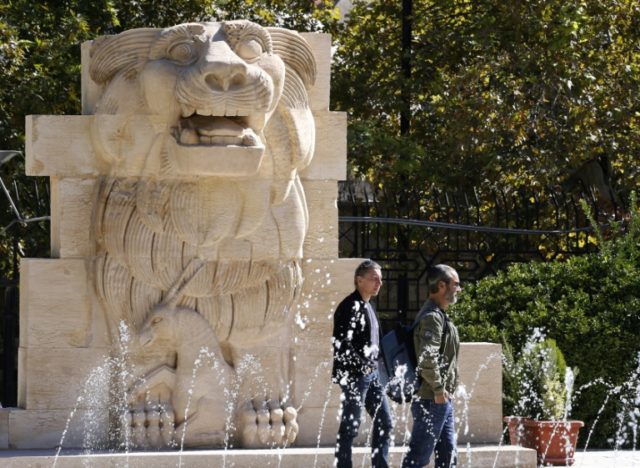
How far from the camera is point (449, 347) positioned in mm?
8547

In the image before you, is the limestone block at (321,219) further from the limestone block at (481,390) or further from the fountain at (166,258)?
the limestone block at (481,390)

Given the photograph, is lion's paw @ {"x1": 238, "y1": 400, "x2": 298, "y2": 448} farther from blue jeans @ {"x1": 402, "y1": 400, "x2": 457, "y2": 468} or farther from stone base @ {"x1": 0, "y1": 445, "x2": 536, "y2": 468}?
blue jeans @ {"x1": 402, "y1": 400, "x2": 457, "y2": 468}

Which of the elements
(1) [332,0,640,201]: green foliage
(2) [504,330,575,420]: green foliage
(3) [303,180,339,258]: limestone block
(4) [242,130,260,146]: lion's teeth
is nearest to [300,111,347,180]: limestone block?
(3) [303,180,339,258]: limestone block

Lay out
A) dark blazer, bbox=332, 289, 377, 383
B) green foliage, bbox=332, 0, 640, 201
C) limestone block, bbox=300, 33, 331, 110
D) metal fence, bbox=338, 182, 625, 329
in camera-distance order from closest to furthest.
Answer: dark blazer, bbox=332, 289, 377, 383 < limestone block, bbox=300, 33, 331, 110 < metal fence, bbox=338, 182, 625, 329 < green foliage, bbox=332, 0, 640, 201

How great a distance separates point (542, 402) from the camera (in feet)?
35.2

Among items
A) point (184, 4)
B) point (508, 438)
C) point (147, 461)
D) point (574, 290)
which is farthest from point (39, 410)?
point (184, 4)

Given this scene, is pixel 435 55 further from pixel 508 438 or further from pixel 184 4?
pixel 508 438

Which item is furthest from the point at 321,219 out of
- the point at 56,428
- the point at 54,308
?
the point at 56,428

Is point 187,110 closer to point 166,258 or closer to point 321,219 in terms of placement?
point 166,258

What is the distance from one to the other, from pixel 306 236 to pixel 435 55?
6844 millimetres

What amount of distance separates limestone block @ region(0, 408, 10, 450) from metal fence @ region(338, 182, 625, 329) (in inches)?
136

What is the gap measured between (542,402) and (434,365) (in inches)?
103

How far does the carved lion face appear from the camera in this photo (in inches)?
370

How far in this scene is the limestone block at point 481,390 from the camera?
1030 cm
